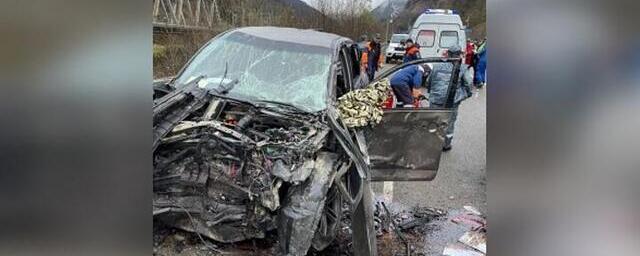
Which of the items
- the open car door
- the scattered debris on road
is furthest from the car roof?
the scattered debris on road

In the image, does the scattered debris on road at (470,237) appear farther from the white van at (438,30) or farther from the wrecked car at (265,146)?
the white van at (438,30)

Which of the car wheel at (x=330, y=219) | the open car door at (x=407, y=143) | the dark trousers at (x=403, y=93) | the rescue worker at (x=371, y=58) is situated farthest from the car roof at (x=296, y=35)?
the car wheel at (x=330, y=219)

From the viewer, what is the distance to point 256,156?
2.74 meters

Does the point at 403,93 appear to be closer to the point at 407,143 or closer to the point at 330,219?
the point at 407,143

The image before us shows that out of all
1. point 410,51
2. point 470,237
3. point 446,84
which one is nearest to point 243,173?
point 470,237

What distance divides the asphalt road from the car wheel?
0.73 metres

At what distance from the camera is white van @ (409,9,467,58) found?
3420mm

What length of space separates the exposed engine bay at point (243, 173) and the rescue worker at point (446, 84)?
1.13 meters
